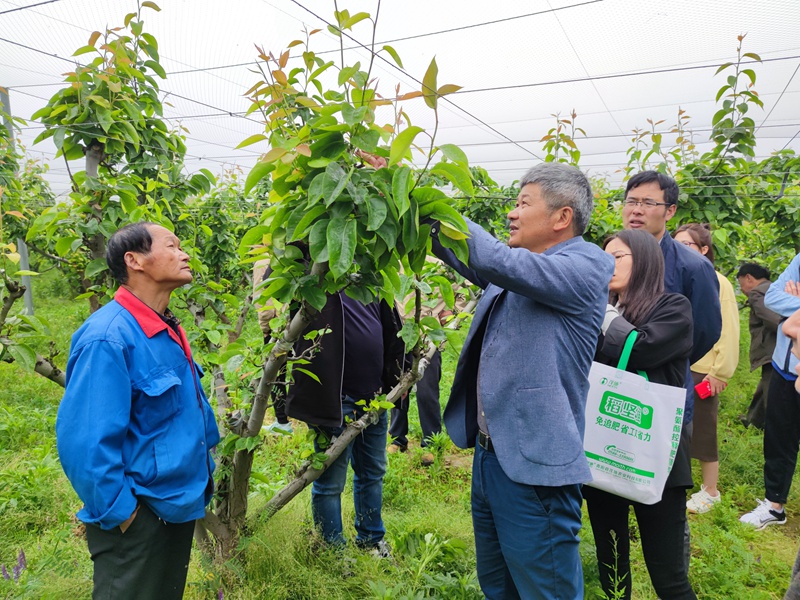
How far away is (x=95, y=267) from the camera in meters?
2.35

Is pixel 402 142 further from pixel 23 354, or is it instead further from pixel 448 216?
pixel 23 354

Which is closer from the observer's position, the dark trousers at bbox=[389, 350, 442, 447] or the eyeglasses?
the eyeglasses

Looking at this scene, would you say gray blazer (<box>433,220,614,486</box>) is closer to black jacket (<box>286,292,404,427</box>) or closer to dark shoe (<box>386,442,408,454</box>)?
black jacket (<box>286,292,404,427</box>)

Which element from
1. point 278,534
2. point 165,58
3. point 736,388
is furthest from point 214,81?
point 736,388

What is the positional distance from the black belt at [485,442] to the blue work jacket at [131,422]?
0.93 m

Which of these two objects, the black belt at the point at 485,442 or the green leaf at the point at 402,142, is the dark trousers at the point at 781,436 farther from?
the green leaf at the point at 402,142

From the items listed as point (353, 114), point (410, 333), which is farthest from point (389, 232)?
point (410, 333)

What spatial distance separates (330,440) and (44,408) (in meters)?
3.88

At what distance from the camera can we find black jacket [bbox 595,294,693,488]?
6.59 ft

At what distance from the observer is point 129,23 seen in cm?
280

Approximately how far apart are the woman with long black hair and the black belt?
24.3 inches

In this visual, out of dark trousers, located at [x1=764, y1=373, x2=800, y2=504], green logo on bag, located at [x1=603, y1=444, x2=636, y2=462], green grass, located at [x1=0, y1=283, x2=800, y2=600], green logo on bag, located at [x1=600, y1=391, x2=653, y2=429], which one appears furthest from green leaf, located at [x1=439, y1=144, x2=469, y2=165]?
dark trousers, located at [x1=764, y1=373, x2=800, y2=504]

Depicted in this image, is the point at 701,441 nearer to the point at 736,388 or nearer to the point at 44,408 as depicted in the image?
the point at 736,388

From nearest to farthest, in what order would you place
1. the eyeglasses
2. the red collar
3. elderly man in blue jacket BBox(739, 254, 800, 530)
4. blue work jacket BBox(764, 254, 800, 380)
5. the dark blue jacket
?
the red collar → the dark blue jacket → the eyeglasses → blue work jacket BBox(764, 254, 800, 380) → elderly man in blue jacket BBox(739, 254, 800, 530)
